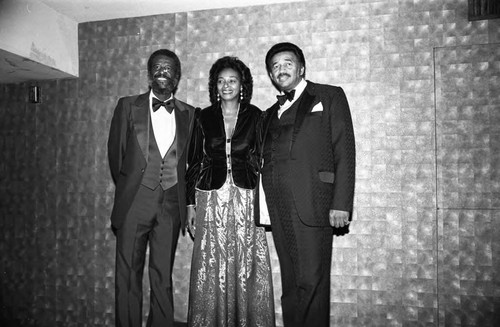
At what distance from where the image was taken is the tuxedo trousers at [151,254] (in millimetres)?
2514

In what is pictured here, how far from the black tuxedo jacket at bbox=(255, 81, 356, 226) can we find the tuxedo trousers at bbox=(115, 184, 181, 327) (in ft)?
2.80

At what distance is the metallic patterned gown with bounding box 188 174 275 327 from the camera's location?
252 cm

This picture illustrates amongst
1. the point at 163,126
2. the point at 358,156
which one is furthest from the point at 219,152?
the point at 358,156

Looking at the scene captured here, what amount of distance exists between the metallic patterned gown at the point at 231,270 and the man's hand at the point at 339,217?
20.9 inches

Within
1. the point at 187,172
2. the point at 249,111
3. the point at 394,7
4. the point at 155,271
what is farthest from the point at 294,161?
the point at 394,7

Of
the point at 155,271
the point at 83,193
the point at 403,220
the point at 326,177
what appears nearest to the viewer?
the point at 326,177

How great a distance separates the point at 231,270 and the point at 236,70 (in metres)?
1.39

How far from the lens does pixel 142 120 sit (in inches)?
102

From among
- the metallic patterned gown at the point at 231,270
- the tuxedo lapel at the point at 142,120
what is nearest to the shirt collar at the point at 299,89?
the metallic patterned gown at the point at 231,270

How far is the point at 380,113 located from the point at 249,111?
38.6 inches

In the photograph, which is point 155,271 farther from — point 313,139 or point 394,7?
point 394,7

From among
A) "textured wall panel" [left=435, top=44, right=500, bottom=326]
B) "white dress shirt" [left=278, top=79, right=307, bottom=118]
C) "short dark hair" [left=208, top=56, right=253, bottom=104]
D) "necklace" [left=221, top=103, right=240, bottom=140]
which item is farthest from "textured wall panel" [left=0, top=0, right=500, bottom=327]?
"white dress shirt" [left=278, top=79, right=307, bottom=118]

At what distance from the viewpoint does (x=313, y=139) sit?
89.8 inches

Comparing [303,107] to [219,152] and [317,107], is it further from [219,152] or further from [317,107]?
[219,152]
